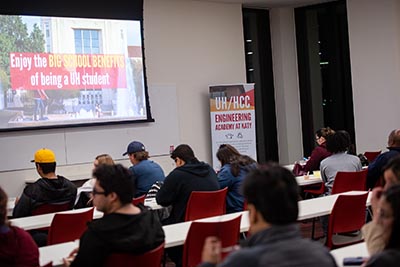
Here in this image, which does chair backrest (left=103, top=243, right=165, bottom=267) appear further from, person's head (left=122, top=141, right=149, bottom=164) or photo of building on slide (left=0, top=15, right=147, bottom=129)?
photo of building on slide (left=0, top=15, right=147, bottom=129)

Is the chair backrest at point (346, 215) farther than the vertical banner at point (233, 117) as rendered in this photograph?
No

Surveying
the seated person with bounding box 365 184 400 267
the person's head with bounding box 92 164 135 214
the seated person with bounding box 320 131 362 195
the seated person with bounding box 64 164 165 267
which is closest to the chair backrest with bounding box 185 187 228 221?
the seated person with bounding box 320 131 362 195

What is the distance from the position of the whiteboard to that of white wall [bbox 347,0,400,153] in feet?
10.3

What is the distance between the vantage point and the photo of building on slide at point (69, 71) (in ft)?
25.9

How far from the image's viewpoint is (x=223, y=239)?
381 centimetres

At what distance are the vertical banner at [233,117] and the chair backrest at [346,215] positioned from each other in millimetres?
5160

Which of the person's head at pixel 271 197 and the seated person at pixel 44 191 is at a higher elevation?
the person's head at pixel 271 197

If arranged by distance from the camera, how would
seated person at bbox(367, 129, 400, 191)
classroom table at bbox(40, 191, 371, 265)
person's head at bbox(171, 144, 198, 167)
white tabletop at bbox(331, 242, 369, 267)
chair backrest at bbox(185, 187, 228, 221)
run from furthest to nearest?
seated person at bbox(367, 129, 400, 191), person's head at bbox(171, 144, 198, 167), chair backrest at bbox(185, 187, 228, 221), classroom table at bbox(40, 191, 371, 265), white tabletop at bbox(331, 242, 369, 267)

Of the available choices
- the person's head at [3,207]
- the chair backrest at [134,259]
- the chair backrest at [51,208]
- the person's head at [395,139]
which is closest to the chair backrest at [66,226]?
the chair backrest at [51,208]

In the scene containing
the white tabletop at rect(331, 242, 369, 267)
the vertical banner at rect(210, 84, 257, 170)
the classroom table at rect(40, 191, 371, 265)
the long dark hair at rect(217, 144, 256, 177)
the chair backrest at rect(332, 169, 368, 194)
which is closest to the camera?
the white tabletop at rect(331, 242, 369, 267)

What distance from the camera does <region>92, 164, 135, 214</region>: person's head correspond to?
301 cm

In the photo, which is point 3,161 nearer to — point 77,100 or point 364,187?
point 77,100

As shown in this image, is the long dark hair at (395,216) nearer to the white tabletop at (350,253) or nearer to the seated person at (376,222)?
the seated person at (376,222)

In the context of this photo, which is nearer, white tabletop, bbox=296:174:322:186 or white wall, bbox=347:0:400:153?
white tabletop, bbox=296:174:322:186
